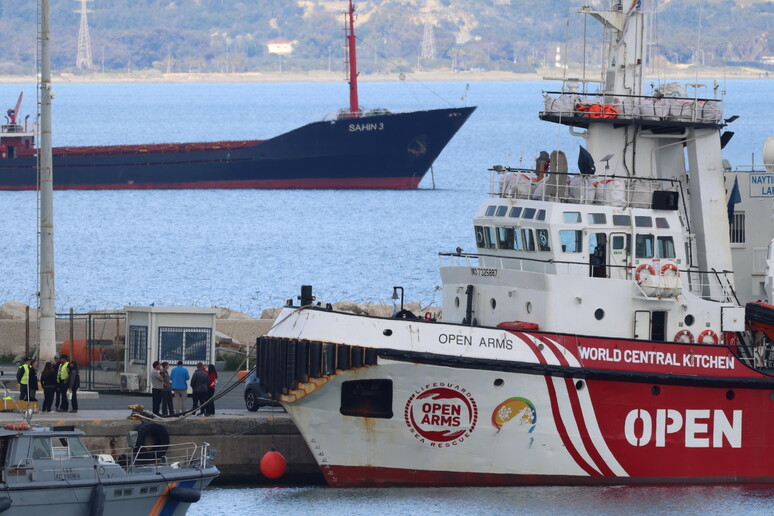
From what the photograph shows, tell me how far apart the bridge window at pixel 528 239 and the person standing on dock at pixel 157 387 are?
23.4 feet

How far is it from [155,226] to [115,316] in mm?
56074

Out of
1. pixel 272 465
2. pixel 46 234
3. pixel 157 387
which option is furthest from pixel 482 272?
pixel 46 234

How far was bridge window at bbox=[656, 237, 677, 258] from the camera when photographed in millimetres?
28859

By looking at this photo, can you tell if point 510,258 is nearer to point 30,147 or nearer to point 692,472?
point 692,472

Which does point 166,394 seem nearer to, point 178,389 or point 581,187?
point 178,389

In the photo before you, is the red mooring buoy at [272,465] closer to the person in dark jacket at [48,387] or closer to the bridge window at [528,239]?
the person in dark jacket at [48,387]

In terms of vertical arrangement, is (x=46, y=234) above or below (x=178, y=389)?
above

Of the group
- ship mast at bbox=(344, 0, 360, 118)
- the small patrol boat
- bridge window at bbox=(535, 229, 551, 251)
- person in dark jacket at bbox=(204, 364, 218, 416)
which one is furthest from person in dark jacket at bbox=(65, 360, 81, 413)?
ship mast at bbox=(344, 0, 360, 118)

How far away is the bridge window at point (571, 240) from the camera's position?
28438mm

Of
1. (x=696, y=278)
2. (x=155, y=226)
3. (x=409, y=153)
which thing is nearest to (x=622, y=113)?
(x=696, y=278)

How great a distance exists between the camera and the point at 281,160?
115 meters

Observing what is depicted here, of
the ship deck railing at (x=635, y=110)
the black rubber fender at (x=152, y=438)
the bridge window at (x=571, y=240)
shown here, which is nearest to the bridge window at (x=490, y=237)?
the bridge window at (x=571, y=240)

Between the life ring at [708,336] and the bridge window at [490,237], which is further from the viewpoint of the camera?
the bridge window at [490,237]

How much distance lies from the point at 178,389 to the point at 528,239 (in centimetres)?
710
